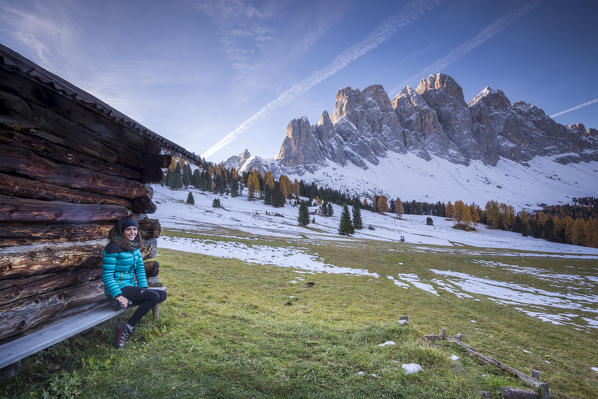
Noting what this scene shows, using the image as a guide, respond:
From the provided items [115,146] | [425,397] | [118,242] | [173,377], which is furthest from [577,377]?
[115,146]

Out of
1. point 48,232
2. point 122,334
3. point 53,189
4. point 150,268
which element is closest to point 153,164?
point 53,189

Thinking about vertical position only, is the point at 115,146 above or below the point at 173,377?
above

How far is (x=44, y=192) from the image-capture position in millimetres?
5117

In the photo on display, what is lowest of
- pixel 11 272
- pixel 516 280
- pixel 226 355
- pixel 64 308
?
pixel 516 280

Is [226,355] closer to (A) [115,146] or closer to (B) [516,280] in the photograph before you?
(A) [115,146]

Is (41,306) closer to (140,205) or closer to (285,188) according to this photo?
(140,205)

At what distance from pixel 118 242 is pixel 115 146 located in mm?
2939

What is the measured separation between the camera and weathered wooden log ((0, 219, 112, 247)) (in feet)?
14.5

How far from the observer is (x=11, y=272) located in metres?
4.24

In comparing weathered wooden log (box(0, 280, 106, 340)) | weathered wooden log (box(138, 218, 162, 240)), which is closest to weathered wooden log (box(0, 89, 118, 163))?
weathered wooden log (box(138, 218, 162, 240))

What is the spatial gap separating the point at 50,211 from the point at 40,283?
1463 millimetres

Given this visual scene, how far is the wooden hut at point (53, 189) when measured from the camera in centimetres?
434

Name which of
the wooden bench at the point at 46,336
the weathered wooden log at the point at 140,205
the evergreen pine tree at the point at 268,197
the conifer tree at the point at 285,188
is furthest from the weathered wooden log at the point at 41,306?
the conifer tree at the point at 285,188

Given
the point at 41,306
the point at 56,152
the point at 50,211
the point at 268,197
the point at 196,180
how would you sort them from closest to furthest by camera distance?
the point at 41,306 → the point at 50,211 → the point at 56,152 → the point at 268,197 → the point at 196,180
